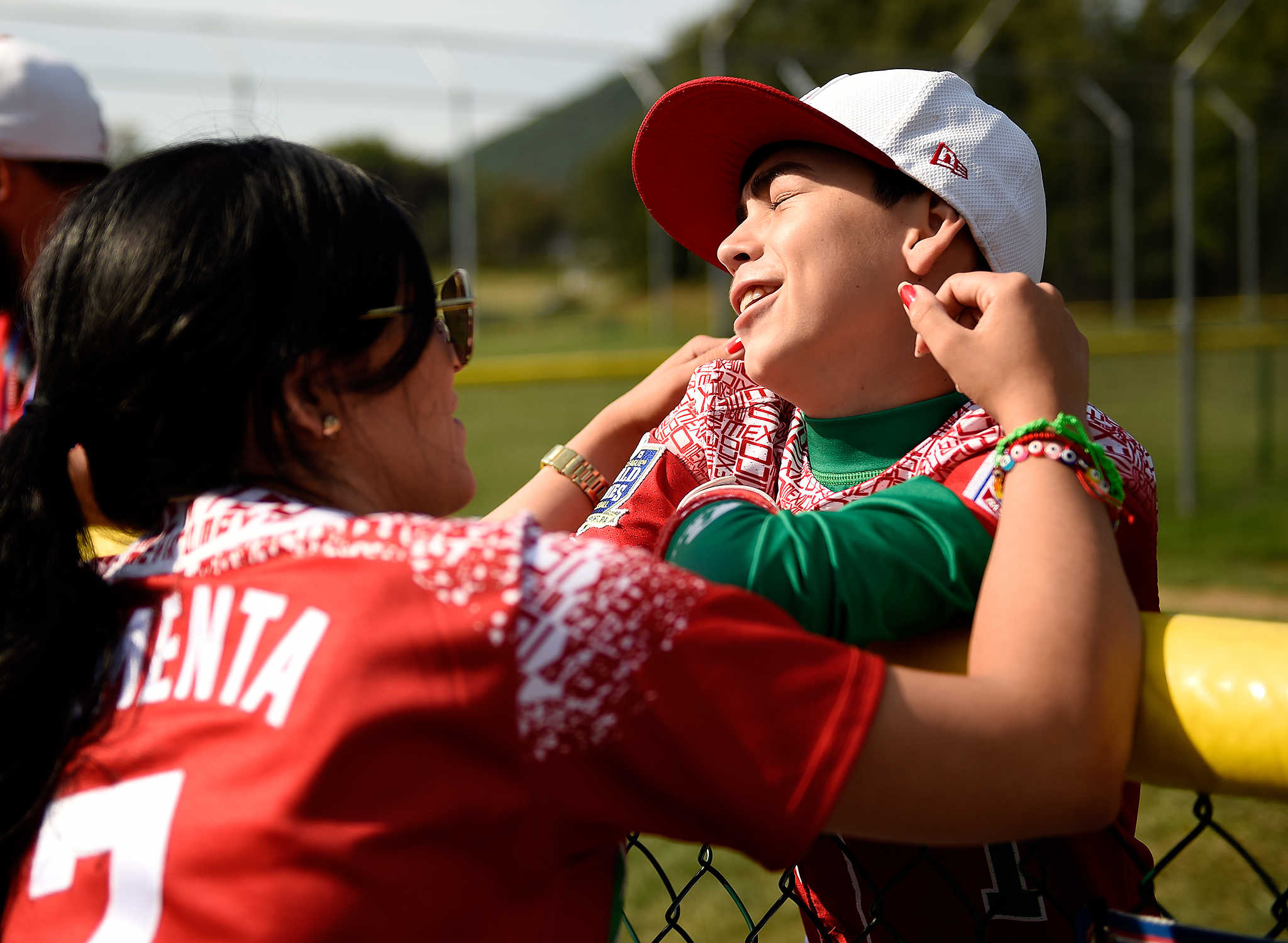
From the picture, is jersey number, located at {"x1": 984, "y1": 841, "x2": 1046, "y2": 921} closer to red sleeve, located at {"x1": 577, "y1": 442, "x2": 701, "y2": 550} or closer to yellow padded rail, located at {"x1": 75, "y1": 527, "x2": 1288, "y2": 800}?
yellow padded rail, located at {"x1": 75, "y1": 527, "x2": 1288, "y2": 800}

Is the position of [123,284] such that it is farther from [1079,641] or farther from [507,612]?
[1079,641]

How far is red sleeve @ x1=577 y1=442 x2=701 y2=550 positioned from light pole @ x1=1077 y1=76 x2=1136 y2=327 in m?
14.0

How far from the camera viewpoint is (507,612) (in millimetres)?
861

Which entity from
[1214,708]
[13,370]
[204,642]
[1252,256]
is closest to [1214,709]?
[1214,708]

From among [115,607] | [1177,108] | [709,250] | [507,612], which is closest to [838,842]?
[507,612]

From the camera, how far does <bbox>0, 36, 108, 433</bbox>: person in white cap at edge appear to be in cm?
269

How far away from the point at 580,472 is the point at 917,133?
2.41ft

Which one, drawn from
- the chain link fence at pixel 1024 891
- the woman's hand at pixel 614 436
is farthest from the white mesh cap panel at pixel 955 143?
the chain link fence at pixel 1024 891

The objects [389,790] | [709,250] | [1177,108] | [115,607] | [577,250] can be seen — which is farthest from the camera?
[577,250]

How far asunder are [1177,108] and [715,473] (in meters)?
7.87

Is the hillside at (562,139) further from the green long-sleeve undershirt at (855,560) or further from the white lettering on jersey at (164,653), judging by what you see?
the white lettering on jersey at (164,653)

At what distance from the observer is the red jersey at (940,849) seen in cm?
127

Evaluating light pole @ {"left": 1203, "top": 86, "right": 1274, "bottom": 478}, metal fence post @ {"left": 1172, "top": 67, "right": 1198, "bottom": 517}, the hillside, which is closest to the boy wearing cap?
metal fence post @ {"left": 1172, "top": 67, "right": 1198, "bottom": 517}

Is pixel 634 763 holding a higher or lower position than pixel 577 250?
higher
